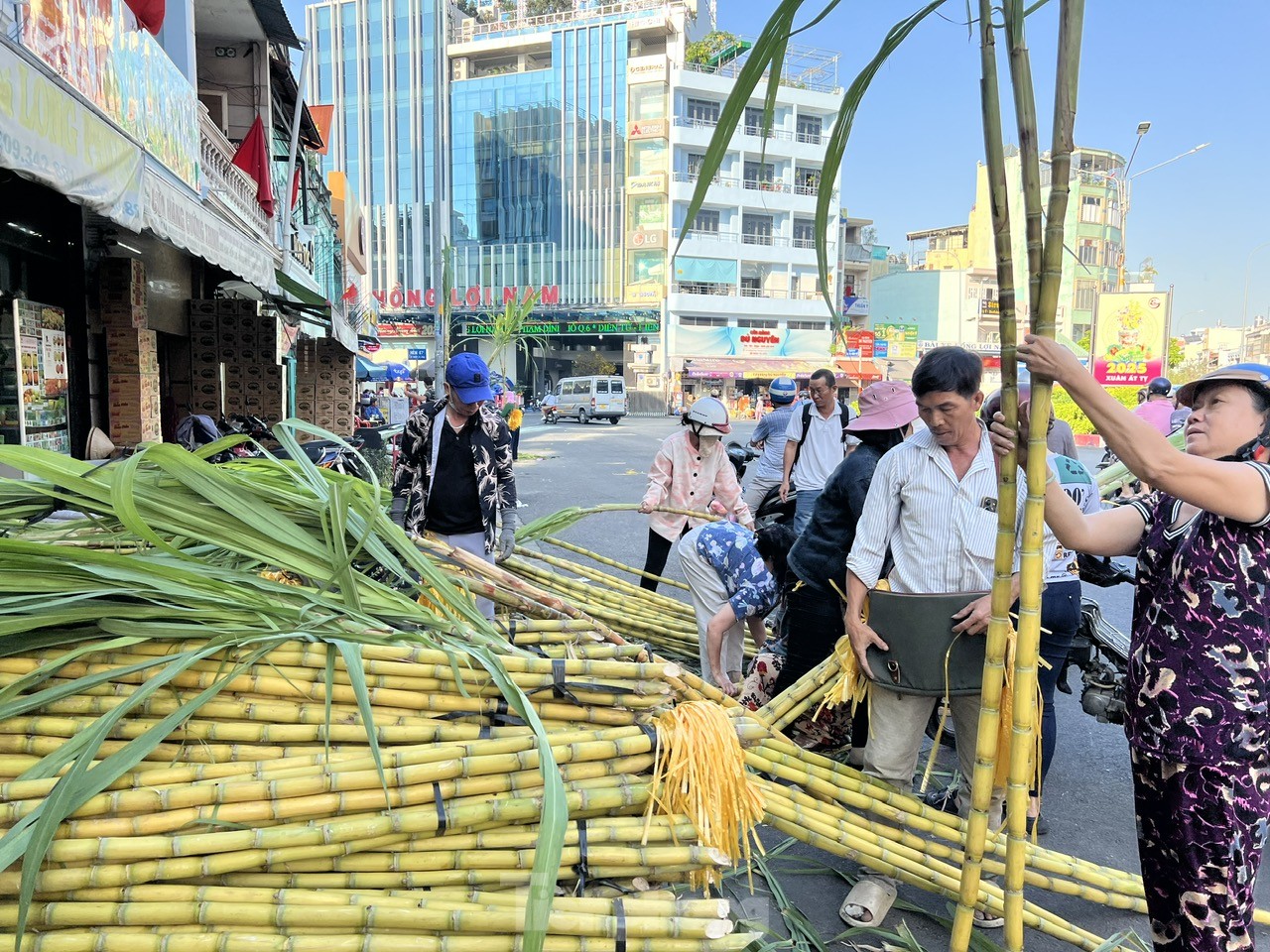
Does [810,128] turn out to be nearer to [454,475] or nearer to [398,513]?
[398,513]

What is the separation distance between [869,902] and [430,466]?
270 cm

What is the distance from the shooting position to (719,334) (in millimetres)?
46719

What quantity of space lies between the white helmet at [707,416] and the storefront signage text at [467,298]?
46.2m

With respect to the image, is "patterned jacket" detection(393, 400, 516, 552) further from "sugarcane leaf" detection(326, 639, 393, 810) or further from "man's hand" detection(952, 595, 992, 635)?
"sugarcane leaf" detection(326, 639, 393, 810)

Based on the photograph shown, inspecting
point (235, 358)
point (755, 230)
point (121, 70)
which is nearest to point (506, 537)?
point (121, 70)

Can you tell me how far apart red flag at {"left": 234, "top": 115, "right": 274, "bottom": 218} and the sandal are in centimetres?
1237

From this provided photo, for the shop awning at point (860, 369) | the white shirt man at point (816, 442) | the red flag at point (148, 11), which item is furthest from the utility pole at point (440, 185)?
the shop awning at point (860, 369)

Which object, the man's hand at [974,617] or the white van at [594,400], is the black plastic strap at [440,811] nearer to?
the man's hand at [974,617]

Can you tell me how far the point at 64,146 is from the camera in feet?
12.7

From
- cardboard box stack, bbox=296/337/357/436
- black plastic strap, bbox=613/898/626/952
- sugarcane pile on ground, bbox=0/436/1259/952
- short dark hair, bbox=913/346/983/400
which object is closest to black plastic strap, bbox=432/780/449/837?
sugarcane pile on ground, bbox=0/436/1259/952

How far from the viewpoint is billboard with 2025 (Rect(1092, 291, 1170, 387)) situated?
31000mm

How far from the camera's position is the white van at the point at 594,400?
35.5m

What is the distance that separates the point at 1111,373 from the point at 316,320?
31.1 meters

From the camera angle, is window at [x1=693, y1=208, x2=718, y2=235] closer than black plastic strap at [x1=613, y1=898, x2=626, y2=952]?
No
